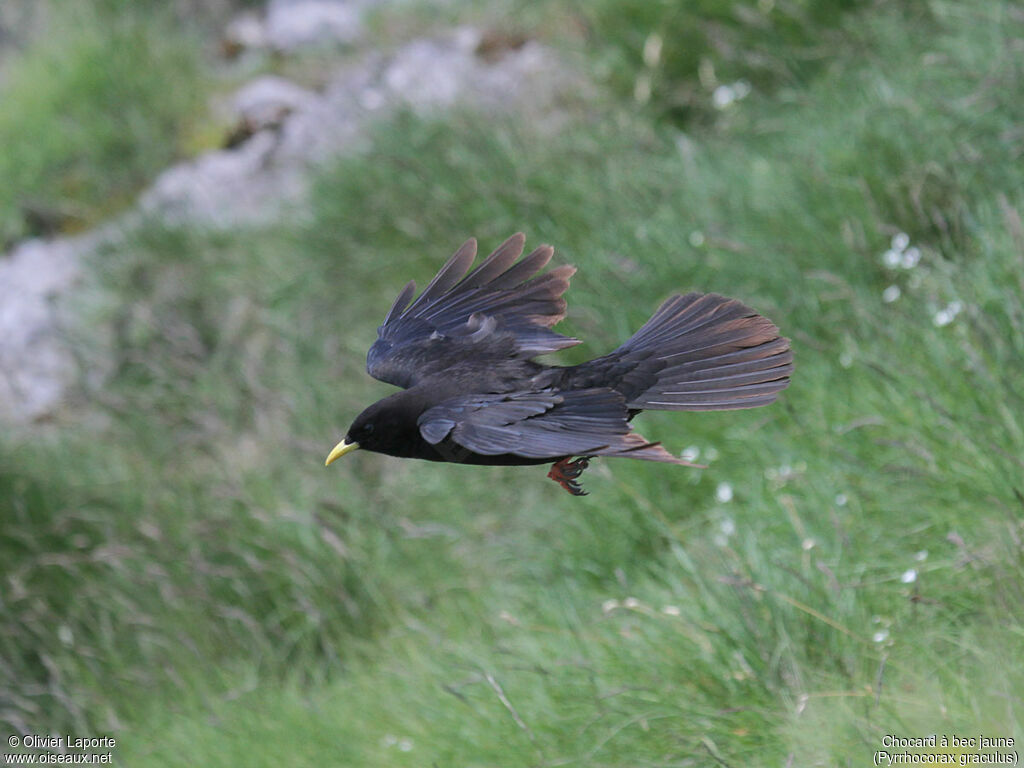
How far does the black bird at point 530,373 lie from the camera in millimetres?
1797

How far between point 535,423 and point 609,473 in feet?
5.41

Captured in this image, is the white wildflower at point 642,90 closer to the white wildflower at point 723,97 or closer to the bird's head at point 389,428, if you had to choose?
the white wildflower at point 723,97

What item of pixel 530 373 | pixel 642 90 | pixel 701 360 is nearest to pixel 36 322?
pixel 642 90

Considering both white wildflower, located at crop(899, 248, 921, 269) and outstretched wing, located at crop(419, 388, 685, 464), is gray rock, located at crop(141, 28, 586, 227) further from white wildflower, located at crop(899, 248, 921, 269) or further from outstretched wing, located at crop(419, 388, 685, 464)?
outstretched wing, located at crop(419, 388, 685, 464)

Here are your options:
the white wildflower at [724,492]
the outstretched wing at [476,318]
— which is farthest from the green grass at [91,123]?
the outstretched wing at [476,318]

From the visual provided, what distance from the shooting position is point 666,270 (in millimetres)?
4191

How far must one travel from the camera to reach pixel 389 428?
199cm

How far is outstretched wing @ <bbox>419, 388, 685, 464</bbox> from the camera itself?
1.68 metres

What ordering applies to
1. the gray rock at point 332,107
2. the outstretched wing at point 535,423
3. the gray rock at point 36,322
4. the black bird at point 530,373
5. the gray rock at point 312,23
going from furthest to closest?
the gray rock at point 312,23 → the gray rock at point 36,322 → the gray rock at point 332,107 → the black bird at point 530,373 → the outstretched wing at point 535,423

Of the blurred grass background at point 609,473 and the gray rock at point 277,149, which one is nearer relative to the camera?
the blurred grass background at point 609,473

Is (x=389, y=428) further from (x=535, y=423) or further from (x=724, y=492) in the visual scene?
(x=724, y=492)

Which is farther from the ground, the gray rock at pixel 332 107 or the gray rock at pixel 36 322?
the gray rock at pixel 332 107

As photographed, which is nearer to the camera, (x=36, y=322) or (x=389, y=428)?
(x=389, y=428)

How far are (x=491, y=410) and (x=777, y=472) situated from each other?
5.47 feet
